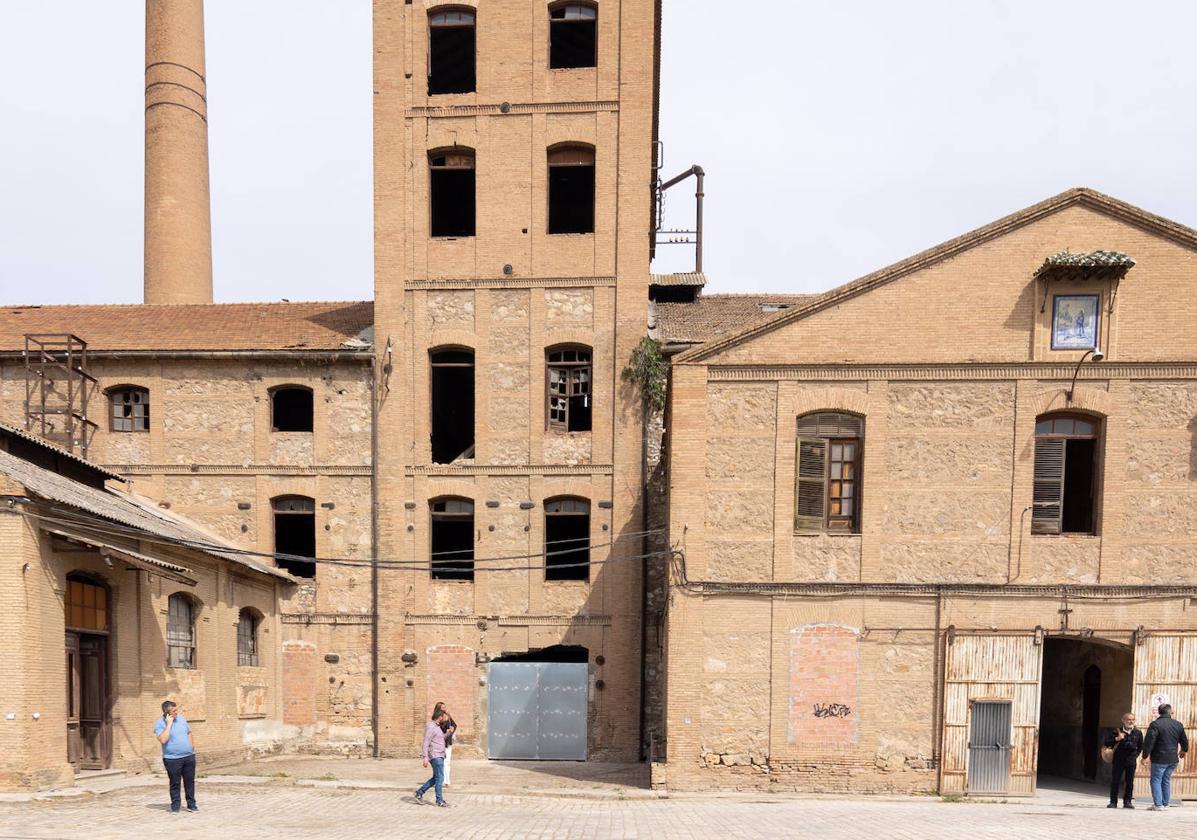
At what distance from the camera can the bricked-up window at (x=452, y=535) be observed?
2041 cm

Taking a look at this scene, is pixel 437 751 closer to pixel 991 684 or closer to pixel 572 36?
pixel 991 684

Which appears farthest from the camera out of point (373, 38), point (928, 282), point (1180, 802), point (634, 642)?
point (373, 38)

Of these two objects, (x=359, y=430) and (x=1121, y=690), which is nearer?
(x=1121, y=690)

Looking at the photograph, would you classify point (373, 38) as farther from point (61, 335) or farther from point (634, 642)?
point (634, 642)

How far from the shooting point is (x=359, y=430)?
67.2 ft

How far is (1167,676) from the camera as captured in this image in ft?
48.4

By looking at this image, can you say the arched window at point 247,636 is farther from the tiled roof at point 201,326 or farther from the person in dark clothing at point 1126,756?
the person in dark clothing at point 1126,756

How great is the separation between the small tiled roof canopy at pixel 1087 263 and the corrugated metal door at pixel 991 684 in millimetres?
6484

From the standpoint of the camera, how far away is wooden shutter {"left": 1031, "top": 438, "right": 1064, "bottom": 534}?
49.9 ft

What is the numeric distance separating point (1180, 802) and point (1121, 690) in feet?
6.29

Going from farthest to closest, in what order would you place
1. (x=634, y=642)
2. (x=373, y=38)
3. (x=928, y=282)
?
(x=373, y=38) < (x=634, y=642) < (x=928, y=282)

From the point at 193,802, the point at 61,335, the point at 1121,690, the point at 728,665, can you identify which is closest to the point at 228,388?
the point at 61,335

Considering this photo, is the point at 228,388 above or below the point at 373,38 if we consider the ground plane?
below

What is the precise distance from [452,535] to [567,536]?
2.83 m
